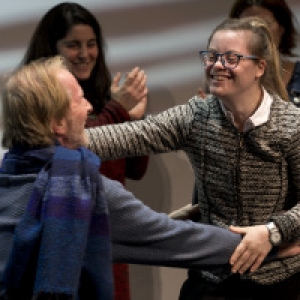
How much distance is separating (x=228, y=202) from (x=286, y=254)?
19 cm

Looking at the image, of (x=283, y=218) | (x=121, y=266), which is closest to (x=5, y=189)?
(x=283, y=218)

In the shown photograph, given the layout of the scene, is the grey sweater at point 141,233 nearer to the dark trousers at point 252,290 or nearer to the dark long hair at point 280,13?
the dark trousers at point 252,290

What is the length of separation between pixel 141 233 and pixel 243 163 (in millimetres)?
382

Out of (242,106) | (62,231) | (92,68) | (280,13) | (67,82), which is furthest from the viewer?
(280,13)

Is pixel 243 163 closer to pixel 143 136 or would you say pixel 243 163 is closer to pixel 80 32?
pixel 143 136

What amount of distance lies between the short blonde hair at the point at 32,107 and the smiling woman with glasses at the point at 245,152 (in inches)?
16.9

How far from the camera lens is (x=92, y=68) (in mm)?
2643

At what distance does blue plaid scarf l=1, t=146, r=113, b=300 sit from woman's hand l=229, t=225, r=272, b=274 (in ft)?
1.24

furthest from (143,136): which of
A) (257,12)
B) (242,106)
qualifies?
(257,12)

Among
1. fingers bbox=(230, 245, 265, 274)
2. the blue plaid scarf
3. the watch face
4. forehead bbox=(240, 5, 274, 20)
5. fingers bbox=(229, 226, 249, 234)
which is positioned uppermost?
forehead bbox=(240, 5, 274, 20)

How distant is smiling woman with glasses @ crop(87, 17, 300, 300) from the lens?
6.48 feet

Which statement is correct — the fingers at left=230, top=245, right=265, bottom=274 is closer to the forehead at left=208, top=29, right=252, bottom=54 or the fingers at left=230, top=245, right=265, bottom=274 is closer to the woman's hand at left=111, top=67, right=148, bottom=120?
the forehead at left=208, top=29, right=252, bottom=54

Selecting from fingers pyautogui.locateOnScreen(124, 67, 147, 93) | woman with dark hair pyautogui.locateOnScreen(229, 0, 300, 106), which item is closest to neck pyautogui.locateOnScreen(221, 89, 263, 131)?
fingers pyautogui.locateOnScreen(124, 67, 147, 93)

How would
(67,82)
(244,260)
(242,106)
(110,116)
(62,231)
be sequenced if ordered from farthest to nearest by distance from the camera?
(110,116), (242,106), (244,260), (67,82), (62,231)
